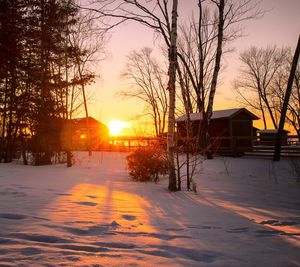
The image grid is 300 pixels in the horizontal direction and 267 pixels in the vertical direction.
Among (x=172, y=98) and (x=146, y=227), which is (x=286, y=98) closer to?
(x=172, y=98)

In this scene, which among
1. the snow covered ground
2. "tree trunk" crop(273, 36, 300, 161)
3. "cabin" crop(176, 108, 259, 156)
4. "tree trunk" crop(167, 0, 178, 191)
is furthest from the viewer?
"cabin" crop(176, 108, 259, 156)

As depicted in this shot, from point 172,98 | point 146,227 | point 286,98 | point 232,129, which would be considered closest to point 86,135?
point 232,129

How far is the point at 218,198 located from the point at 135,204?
2194 millimetres

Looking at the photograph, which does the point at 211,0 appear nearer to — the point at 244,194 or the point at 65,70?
the point at 65,70

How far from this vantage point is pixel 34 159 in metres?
15.6

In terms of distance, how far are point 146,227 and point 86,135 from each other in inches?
1293

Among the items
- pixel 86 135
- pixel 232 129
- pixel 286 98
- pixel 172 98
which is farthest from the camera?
pixel 86 135

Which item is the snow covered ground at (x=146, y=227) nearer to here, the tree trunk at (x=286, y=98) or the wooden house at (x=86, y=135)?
the tree trunk at (x=286, y=98)

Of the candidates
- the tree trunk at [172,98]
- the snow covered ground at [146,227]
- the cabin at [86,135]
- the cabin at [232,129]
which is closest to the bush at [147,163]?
the tree trunk at [172,98]

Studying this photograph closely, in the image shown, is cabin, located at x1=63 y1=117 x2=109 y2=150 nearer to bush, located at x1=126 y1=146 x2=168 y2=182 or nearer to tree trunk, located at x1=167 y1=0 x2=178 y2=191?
bush, located at x1=126 y1=146 x2=168 y2=182

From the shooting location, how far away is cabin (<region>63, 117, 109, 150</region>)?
17.3m

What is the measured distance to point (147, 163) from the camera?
32.3 ft

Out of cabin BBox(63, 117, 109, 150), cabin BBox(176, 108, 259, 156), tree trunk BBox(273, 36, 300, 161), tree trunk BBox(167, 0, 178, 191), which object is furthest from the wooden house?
tree trunk BBox(273, 36, 300, 161)

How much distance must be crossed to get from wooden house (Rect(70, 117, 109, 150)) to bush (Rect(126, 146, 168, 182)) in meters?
6.98
